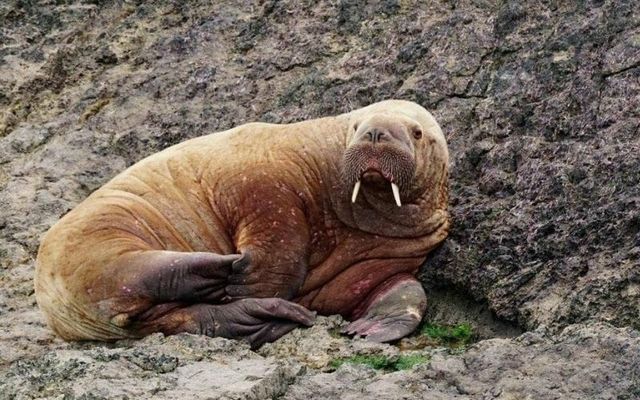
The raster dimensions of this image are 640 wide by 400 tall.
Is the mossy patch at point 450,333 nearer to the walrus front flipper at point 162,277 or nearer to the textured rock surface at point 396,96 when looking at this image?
the textured rock surface at point 396,96

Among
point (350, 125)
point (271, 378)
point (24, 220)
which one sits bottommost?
point (24, 220)

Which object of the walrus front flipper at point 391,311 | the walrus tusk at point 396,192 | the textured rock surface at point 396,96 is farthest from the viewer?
the walrus tusk at point 396,192

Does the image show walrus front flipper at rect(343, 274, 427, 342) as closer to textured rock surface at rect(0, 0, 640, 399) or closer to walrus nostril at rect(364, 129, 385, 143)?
textured rock surface at rect(0, 0, 640, 399)

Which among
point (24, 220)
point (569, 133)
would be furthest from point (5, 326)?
point (569, 133)

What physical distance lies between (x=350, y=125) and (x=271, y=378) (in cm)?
306

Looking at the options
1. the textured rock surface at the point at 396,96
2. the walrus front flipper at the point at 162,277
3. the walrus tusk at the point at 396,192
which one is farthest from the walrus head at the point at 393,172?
the walrus front flipper at the point at 162,277

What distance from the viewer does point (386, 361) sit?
643cm

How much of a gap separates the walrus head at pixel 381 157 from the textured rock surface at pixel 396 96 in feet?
1.73

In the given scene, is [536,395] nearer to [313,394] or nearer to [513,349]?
[513,349]

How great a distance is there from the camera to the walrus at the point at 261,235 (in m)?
7.30

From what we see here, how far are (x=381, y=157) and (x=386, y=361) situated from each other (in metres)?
1.55

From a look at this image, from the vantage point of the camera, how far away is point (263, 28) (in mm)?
10367

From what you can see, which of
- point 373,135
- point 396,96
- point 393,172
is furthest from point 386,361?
point 396,96

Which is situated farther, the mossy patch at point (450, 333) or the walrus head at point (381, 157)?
the walrus head at point (381, 157)
